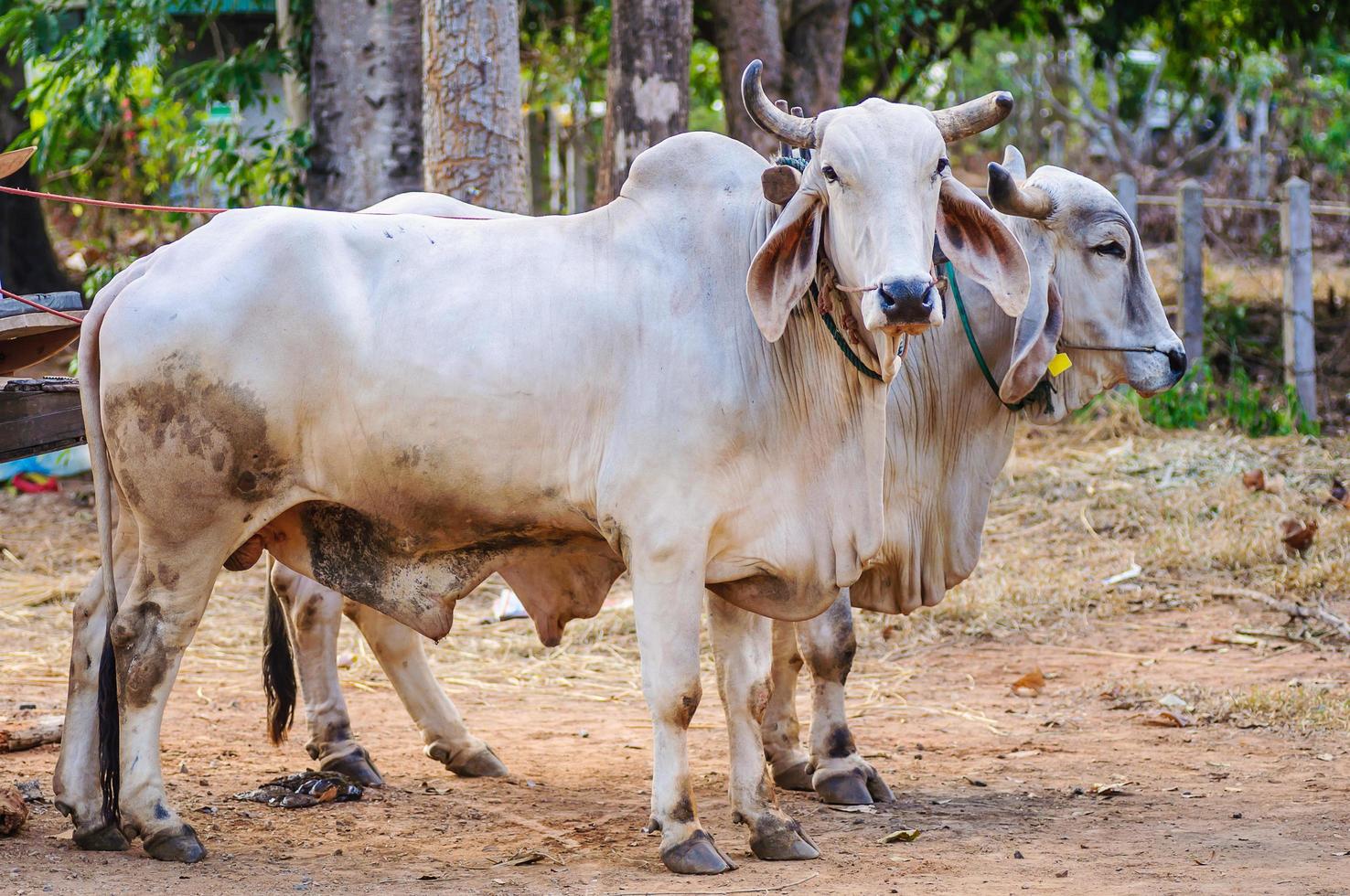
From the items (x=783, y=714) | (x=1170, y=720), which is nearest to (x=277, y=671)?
(x=783, y=714)

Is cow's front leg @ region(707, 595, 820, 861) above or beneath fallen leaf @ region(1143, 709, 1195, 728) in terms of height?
above

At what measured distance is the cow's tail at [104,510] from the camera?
12.9 ft

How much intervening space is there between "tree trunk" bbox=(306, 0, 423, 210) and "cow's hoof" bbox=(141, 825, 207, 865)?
4.34m

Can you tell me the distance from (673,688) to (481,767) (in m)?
1.44

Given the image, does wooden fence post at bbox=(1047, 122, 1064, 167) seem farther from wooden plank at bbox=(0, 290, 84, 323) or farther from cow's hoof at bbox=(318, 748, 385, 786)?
wooden plank at bbox=(0, 290, 84, 323)

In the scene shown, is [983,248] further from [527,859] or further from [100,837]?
[100,837]

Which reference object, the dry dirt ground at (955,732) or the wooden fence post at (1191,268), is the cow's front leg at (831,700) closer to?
the dry dirt ground at (955,732)

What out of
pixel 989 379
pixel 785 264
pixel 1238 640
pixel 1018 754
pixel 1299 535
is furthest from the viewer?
pixel 1299 535

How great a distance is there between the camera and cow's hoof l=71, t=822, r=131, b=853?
4.05 m

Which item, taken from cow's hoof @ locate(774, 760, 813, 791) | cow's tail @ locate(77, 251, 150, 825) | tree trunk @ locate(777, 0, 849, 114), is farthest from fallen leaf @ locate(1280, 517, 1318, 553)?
cow's tail @ locate(77, 251, 150, 825)

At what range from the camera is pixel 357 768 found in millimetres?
4859

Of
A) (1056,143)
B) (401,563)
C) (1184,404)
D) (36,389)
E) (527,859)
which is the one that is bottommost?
(527,859)

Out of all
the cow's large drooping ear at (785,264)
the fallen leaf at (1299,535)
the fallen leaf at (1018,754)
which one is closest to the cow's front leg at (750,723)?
the cow's large drooping ear at (785,264)

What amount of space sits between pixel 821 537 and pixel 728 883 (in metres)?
0.88
